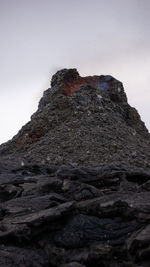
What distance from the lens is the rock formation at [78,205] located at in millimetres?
9211

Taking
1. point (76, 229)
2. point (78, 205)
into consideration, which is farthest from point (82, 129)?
point (76, 229)

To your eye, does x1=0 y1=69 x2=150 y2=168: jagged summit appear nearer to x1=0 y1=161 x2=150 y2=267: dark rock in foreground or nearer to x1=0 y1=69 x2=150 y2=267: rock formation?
x1=0 y1=69 x2=150 y2=267: rock formation

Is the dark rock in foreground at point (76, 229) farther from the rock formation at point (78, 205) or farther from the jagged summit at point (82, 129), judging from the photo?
the jagged summit at point (82, 129)

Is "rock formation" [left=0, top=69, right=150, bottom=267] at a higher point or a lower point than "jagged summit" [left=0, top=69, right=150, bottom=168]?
lower

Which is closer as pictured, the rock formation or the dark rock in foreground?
the dark rock in foreground

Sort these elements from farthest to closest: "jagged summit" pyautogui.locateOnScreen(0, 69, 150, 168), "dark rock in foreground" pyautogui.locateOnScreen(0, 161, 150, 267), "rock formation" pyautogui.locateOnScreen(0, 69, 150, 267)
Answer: "jagged summit" pyautogui.locateOnScreen(0, 69, 150, 168), "rock formation" pyautogui.locateOnScreen(0, 69, 150, 267), "dark rock in foreground" pyautogui.locateOnScreen(0, 161, 150, 267)

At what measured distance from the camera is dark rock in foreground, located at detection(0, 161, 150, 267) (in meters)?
9.03

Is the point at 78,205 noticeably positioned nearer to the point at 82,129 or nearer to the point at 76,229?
the point at 76,229

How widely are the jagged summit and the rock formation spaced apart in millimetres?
90

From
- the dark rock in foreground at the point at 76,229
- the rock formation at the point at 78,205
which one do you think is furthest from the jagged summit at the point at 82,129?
the dark rock in foreground at the point at 76,229

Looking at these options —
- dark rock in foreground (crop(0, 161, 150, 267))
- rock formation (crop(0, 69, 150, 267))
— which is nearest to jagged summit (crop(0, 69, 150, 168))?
rock formation (crop(0, 69, 150, 267))

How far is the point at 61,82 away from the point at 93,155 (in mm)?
14356

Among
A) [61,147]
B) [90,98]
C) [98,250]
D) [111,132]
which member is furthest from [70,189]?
[90,98]

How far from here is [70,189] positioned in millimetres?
12969
